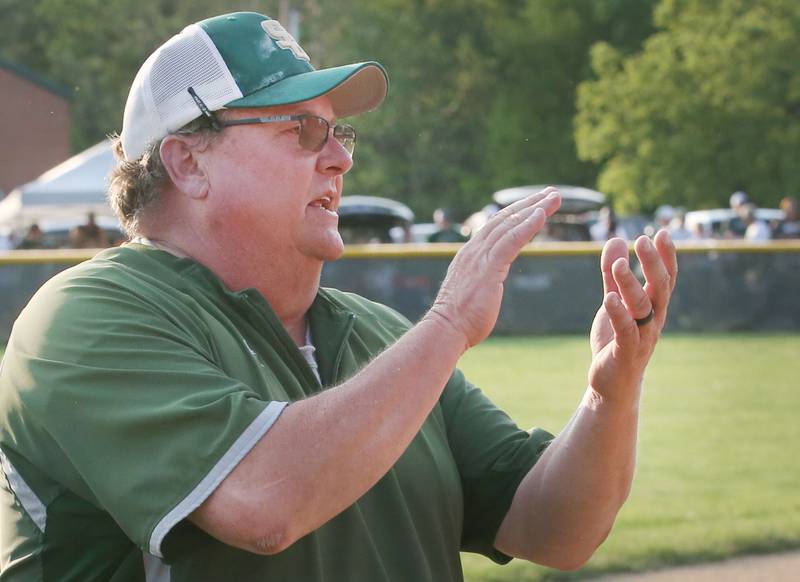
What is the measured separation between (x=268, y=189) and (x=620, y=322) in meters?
0.75

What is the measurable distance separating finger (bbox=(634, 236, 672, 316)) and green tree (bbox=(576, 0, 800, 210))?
3529 centimetres

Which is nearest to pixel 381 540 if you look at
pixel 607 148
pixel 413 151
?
pixel 607 148

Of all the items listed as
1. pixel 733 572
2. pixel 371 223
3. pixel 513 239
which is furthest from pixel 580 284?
pixel 513 239

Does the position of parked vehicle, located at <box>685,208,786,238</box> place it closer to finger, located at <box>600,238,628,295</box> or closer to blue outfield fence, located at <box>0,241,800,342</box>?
blue outfield fence, located at <box>0,241,800,342</box>

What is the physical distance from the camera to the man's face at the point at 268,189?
8.86 feet

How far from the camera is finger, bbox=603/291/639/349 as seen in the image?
258cm

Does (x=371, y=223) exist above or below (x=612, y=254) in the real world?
below

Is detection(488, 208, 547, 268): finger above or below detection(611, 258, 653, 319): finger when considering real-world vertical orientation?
above

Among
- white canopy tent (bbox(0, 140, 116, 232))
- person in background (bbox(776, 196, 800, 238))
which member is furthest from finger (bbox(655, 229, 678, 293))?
white canopy tent (bbox(0, 140, 116, 232))

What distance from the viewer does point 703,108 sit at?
39.1 m

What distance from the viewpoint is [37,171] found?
51500 millimetres

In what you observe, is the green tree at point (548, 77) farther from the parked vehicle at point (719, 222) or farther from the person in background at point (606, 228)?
the person in background at point (606, 228)

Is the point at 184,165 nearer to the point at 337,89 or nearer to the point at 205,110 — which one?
the point at 205,110

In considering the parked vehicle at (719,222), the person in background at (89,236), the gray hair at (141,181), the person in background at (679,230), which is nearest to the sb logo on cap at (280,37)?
the gray hair at (141,181)
